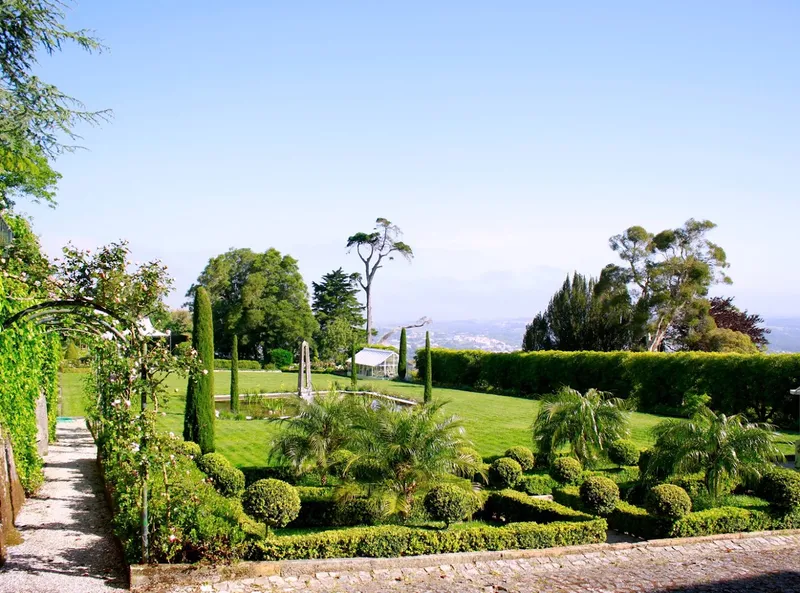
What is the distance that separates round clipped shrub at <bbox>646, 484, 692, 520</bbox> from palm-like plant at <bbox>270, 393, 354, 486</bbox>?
4484 millimetres

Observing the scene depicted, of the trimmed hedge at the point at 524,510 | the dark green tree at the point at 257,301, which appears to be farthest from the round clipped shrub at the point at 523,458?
the dark green tree at the point at 257,301

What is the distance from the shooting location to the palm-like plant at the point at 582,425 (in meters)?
12.3

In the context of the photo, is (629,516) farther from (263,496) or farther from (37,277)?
(37,277)

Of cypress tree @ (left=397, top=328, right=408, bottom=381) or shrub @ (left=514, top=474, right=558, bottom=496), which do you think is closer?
shrub @ (left=514, top=474, right=558, bottom=496)

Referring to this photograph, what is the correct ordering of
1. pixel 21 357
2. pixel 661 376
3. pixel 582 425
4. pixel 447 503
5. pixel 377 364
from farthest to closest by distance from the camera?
pixel 377 364, pixel 661 376, pixel 582 425, pixel 21 357, pixel 447 503

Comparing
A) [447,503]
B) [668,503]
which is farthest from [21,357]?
[668,503]

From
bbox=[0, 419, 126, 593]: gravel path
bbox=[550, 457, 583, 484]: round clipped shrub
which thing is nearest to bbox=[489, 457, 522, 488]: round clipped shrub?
bbox=[550, 457, 583, 484]: round clipped shrub

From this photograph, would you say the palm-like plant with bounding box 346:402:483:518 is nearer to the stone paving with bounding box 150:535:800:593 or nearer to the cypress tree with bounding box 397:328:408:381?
the stone paving with bounding box 150:535:800:593

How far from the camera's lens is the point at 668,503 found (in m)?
8.78

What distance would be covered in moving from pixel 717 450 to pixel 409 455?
4.66 metres

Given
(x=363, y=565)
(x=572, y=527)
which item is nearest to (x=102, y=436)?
(x=363, y=565)

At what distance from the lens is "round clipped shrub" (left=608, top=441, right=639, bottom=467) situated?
1287cm

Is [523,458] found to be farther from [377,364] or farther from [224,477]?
[377,364]

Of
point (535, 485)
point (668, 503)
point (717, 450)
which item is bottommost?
point (535, 485)
